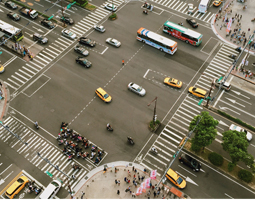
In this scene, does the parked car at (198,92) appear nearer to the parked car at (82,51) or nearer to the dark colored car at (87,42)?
the parked car at (82,51)

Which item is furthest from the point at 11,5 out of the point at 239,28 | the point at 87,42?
the point at 239,28

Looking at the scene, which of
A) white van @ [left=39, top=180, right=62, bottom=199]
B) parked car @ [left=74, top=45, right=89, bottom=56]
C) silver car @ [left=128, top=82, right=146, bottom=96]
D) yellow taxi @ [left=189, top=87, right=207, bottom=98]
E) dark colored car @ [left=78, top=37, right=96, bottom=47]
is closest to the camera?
white van @ [left=39, top=180, right=62, bottom=199]

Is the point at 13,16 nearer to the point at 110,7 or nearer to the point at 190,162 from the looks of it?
the point at 110,7

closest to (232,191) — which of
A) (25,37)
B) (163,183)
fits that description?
(163,183)

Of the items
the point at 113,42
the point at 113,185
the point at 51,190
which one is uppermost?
the point at 113,42

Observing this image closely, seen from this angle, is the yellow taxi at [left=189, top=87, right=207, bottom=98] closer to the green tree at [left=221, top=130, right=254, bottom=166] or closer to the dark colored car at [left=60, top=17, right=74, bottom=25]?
the green tree at [left=221, top=130, right=254, bottom=166]

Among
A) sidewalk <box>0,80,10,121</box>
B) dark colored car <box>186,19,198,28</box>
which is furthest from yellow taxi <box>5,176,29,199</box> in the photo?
dark colored car <box>186,19,198,28</box>

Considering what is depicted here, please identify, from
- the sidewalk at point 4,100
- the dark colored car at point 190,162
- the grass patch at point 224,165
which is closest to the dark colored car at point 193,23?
the grass patch at point 224,165
